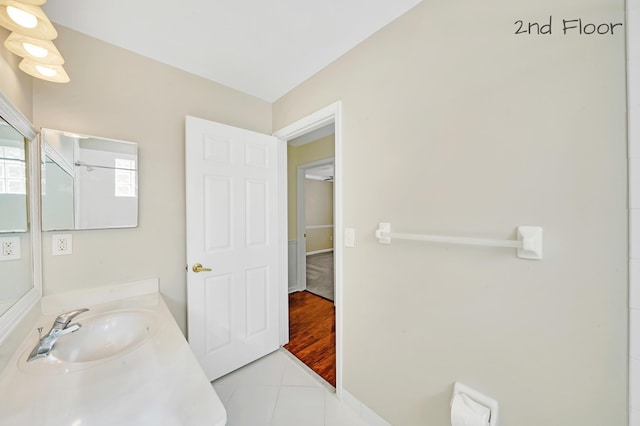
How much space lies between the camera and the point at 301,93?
1821mm

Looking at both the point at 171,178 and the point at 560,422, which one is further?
the point at 171,178

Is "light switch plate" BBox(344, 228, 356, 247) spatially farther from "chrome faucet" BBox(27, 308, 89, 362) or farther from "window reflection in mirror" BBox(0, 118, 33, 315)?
"window reflection in mirror" BBox(0, 118, 33, 315)

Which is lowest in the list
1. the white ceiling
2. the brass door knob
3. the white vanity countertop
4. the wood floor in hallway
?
the wood floor in hallway

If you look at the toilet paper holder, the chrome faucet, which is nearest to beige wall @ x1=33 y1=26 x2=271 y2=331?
the chrome faucet

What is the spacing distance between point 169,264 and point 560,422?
2.09 meters

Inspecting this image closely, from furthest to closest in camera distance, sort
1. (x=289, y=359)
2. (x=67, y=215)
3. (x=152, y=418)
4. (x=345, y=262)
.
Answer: (x=289, y=359), (x=345, y=262), (x=67, y=215), (x=152, y=418)

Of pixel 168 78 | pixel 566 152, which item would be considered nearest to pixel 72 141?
pixel 168 78

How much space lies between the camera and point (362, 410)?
141cm

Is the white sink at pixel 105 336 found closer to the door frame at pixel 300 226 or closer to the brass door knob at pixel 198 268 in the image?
the brass door knob at pixel 198 268

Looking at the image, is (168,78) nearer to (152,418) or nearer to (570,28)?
(152,418)

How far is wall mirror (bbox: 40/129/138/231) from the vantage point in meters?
Result: 1.20

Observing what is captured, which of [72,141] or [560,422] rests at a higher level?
[72,141]

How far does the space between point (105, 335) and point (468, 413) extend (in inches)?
66.6

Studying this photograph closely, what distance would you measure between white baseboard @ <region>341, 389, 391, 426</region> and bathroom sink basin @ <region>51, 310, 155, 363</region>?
1.24 m
